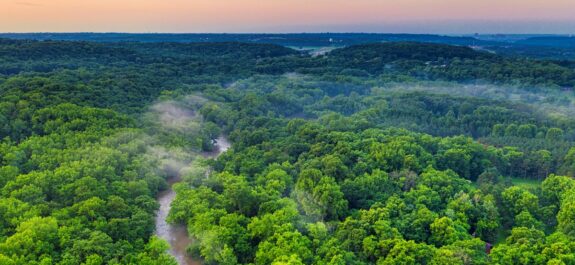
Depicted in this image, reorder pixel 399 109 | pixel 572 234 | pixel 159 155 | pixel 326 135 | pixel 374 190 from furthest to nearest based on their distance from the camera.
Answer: pixel 399 109
pixel 326 135
pixel 159 155
pixel 374 190
pixel 572 234

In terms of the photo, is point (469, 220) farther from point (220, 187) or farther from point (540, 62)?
point (540, 62)

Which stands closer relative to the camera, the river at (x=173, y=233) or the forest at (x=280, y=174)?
the forest at (x=280, y=174)

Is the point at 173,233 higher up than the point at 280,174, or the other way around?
the point at 280,174

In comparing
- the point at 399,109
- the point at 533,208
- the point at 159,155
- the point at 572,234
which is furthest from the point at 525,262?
the point at 399,109

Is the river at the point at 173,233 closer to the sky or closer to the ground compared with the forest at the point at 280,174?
closer to the ground

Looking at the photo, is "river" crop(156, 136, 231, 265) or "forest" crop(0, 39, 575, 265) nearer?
"forest" crop(0, 39, 575, 265)

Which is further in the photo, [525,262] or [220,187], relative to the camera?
[220,187]

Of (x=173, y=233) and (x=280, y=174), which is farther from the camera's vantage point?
(x=280, y=174)

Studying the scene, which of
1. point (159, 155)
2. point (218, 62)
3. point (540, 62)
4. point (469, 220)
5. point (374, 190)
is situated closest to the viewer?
point (469, 220)
